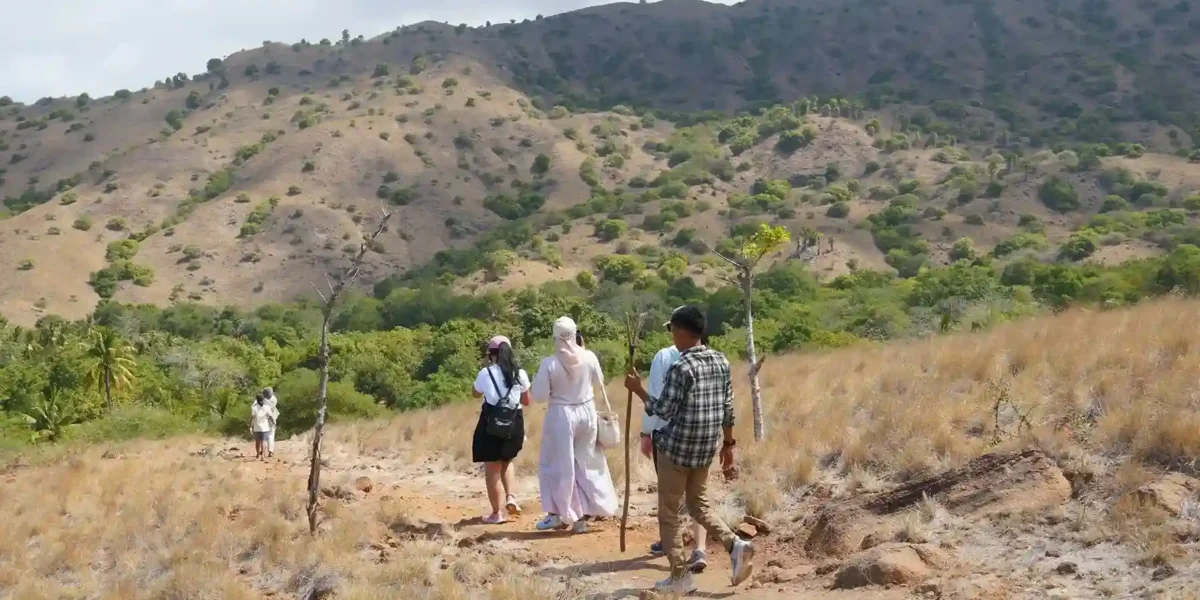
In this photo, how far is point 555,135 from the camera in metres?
91.4

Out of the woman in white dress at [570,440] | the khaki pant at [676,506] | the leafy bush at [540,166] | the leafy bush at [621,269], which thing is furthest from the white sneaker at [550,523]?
the leafy bush at [540,166]

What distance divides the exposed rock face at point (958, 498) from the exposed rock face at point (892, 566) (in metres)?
0.46

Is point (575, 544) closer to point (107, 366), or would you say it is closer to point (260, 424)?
point (260, 424)

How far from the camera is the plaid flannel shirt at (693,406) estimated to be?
214 inches

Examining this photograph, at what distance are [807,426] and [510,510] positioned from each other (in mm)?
3344

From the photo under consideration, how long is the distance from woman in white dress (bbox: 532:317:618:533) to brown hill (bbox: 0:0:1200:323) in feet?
172

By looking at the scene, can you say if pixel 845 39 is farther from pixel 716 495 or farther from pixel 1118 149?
pixel 716 495

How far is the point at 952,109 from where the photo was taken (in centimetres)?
9125

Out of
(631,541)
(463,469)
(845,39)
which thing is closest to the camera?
(631,541)

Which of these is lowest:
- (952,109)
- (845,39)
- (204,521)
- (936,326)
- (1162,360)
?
(936,326)

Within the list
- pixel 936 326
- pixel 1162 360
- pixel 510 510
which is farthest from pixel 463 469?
pixel 936 326

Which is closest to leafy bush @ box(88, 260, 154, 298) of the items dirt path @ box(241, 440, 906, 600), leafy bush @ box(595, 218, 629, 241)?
leafy bush @ box(595, 218, 629, 241)

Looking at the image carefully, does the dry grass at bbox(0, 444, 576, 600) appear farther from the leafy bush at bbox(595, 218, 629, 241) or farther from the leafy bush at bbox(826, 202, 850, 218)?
the leafy bush at bbox(826, 202, 850, 218)

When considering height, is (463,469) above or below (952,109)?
below
